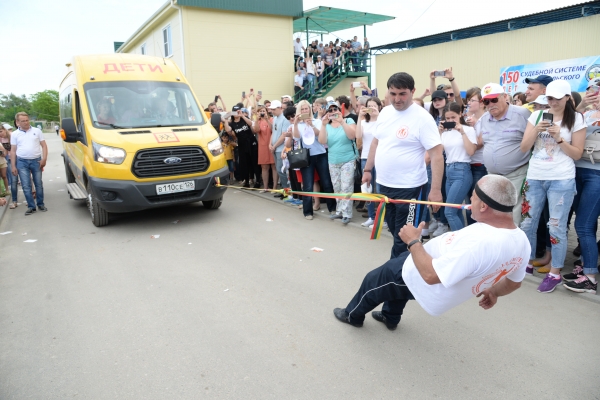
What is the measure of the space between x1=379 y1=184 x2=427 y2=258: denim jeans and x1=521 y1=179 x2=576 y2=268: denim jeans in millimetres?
1185

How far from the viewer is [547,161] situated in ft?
13.6

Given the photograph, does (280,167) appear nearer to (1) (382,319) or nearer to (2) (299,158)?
(2) (299,158)

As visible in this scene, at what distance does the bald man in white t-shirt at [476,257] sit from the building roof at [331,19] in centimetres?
1928

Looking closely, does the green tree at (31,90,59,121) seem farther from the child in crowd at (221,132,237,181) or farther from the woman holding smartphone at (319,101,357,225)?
the woman holding smartphone at (319,101,357,225)

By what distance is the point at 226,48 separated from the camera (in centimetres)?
1900

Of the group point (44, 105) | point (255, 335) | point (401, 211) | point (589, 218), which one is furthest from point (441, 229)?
point (44, 105)

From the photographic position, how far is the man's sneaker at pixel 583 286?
401cm

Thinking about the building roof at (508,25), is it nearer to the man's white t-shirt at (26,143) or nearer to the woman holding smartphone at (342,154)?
the woman holding smartphone at (342,154)

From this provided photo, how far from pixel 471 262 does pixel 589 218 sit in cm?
265

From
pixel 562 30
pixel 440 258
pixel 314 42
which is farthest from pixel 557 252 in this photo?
pixel 314 42

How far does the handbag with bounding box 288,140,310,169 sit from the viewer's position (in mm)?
7102

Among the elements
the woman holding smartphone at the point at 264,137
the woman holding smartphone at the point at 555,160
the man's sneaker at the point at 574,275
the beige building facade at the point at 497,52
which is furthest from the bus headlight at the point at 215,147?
the beige building facade at the point at 497,52

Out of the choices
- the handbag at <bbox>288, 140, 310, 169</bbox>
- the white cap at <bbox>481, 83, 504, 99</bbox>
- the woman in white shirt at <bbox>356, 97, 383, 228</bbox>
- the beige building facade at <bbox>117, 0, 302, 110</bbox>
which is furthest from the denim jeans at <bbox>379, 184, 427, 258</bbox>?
the beige building facade at <bbox>117, 0, 302, 110</bbox>

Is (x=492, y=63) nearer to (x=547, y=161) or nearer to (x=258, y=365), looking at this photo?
(x=547, y=161)
